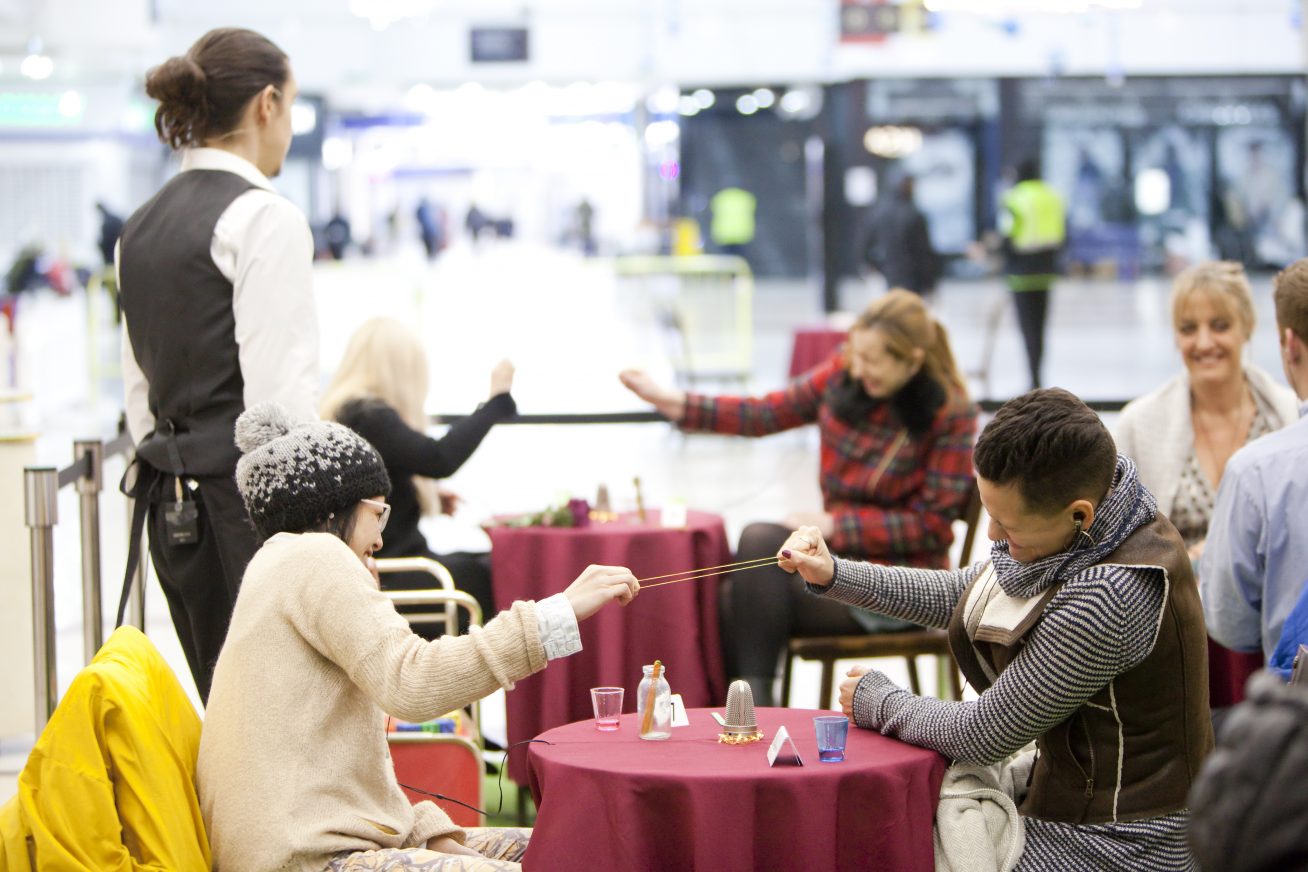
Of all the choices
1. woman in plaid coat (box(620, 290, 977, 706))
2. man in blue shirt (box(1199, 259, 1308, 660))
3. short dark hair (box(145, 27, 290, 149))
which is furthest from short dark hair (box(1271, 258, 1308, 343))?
short dark hair (box(145, 27, 290, 149))

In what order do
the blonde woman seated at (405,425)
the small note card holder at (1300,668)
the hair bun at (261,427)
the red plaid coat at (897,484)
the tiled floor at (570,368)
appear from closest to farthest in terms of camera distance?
the small note card holder at (1300,668) < the hair bun at (261,427) < the blonde woman seated at (405,425) < the red plaid coat at (897,484) < the tiled floor at (570,368)

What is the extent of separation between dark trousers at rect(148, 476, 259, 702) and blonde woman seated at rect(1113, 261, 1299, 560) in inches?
89.8

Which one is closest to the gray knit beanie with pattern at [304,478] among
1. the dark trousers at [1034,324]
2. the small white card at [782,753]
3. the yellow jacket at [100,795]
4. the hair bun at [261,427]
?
the hair bun at [261,427]

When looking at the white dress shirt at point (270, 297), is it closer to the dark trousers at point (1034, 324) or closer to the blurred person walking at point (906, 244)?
the dark trousers at point (1034, 324)

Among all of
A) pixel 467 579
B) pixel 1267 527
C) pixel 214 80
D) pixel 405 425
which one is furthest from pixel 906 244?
pixel 214 80

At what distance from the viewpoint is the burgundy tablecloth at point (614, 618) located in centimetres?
397

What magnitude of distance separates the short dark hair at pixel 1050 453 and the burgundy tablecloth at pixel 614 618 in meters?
1.86

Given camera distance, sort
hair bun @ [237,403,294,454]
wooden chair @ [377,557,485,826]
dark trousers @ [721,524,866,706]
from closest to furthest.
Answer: hair bun @ [237,403,294,454] < wooden chair @ [377,557,485,826] < dark trousers @ [721,524,866,706]

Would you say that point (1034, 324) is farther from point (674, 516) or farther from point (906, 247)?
point (674, 516)

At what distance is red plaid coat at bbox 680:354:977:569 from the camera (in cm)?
415

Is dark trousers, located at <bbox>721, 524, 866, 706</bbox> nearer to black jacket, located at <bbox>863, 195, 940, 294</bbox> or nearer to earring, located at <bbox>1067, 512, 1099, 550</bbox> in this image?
earring, located at <bbox>1067, 512, 1099, 550</bbox>

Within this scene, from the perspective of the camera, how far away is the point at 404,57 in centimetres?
1530

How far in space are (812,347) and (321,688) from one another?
7.56 meters

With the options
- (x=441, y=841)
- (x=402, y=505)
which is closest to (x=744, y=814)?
(x=441, y=841)
